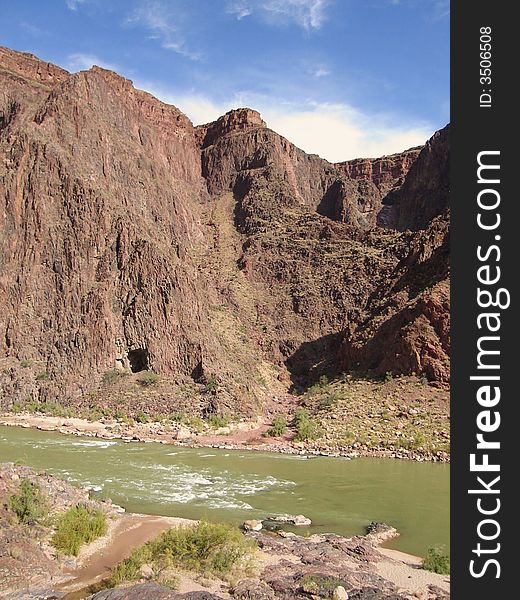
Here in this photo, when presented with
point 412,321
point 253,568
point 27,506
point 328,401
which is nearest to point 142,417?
point 328,401

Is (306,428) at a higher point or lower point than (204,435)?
higher

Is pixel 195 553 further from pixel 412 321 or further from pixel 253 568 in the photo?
pixel 412 321

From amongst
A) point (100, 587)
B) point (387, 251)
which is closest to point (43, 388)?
point (100, 587)

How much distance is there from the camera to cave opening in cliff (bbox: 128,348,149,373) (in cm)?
4222

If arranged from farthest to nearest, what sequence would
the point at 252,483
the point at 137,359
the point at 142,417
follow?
the point at 137,359 → the point at 142,417 → the point at 252,483

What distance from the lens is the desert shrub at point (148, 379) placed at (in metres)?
39.2

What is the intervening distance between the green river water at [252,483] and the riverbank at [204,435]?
1.18 metres

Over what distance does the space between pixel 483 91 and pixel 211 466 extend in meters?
21.1

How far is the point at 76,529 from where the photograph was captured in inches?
479

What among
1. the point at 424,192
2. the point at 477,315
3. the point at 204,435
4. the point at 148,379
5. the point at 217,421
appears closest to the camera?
the point at 477,315

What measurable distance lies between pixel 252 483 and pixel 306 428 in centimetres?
1098

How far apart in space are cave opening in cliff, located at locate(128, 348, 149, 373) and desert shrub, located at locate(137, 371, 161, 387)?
213cm

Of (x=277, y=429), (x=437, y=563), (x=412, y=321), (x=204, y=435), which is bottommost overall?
(x=204, y=435)

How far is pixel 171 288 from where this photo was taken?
146ft
